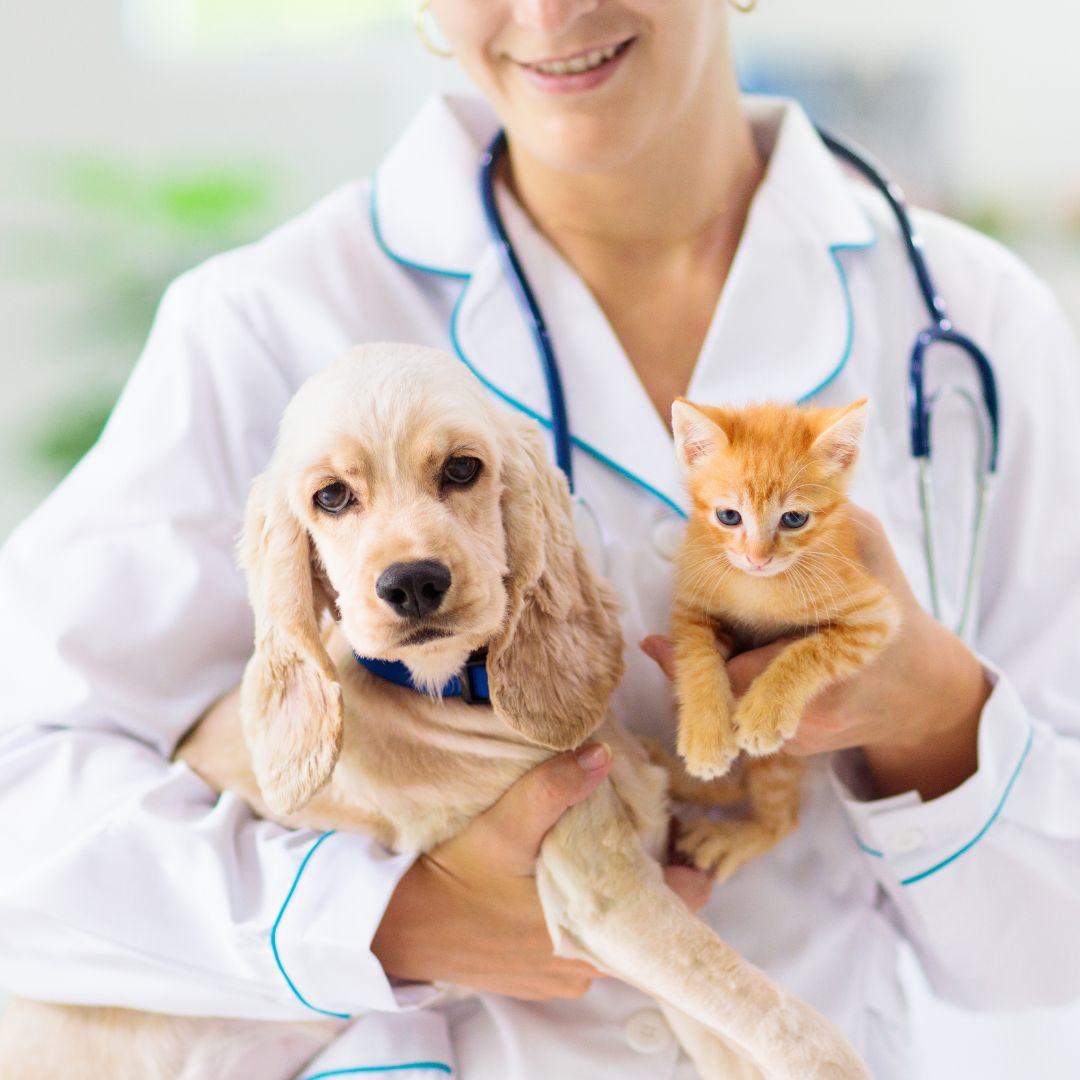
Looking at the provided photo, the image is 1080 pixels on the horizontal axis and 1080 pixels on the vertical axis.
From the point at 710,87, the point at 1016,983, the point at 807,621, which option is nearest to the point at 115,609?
the point at 807,621

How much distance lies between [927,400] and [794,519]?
54 cm

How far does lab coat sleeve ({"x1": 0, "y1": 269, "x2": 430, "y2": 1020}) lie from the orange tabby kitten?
0.41 m

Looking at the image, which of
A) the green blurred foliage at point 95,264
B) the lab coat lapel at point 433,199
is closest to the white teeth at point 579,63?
the lab coat lapel at point 433,199

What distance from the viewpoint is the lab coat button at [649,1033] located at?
141 centimetres

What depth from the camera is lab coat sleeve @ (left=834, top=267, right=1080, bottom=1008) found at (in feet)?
4.85

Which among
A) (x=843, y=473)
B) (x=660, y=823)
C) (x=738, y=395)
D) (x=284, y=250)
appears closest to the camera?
(x=843, y=473)

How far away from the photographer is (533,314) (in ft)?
5.18

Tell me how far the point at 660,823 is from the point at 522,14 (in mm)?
986

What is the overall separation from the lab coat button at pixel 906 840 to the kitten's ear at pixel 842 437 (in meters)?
0.54

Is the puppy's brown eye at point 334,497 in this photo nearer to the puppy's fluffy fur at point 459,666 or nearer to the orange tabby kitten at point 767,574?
the puppy's fluffy fur at point 459,666

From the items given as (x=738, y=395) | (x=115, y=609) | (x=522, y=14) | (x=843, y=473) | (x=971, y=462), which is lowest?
(x=115, y=609)

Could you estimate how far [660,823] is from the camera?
133 cm

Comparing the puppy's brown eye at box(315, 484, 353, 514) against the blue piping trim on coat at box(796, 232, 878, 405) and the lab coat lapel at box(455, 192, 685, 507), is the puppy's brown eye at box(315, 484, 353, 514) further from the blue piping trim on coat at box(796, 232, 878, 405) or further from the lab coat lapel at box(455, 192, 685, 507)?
the blue piping trim on coat at box(796, 232, 878, 405)

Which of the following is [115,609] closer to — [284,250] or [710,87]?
[284,250]
